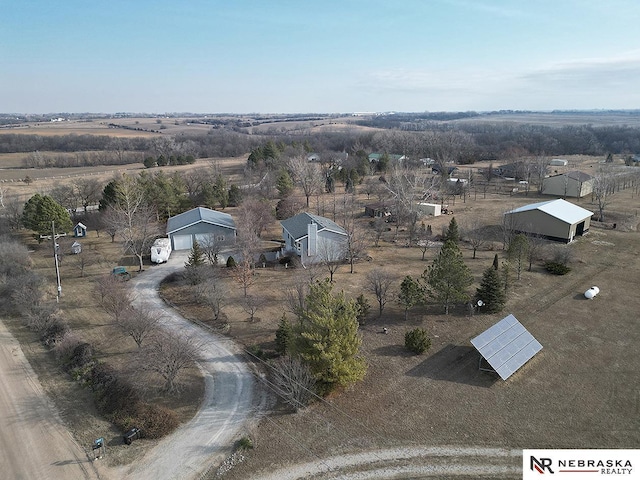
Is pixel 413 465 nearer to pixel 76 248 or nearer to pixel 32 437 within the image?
pixel 32 437

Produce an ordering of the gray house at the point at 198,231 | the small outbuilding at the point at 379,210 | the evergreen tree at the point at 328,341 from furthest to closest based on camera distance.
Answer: the small outbuilding at the point at 379,210 < the gray house at the point at 198,231 < the evergreen tree at the point at 328,341

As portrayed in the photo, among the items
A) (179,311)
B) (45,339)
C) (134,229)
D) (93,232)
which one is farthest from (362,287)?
(93,232)

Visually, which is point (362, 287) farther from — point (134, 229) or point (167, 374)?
point (134, 229)

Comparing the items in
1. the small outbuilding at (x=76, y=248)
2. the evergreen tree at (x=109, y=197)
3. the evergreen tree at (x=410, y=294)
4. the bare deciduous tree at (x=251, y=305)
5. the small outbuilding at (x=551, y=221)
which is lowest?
the bare deciduous tree at (x=251, y=305)

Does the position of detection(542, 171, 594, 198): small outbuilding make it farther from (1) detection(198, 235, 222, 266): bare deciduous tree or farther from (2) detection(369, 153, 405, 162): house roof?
(1) detection(198, 235, 222, 266): bare deciduous tree

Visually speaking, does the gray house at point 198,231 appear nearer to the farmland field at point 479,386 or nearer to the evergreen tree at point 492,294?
the farmland field at point 479,386

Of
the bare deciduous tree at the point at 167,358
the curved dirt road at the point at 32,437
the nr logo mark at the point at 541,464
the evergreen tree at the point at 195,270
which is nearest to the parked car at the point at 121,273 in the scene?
the evergreen tree at the point at 195,270

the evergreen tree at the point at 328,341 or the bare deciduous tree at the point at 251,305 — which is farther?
the bare deciduous tree at the point at 251,305
